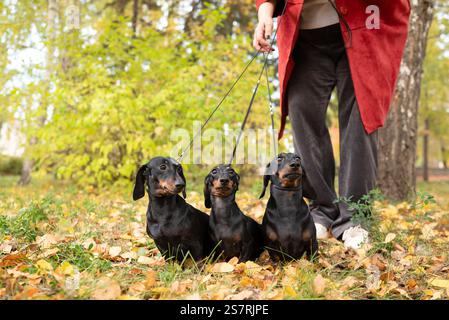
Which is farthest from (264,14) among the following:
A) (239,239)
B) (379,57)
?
(239,239)

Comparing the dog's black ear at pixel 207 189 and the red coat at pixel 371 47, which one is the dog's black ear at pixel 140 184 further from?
the red coat at pixel 371 47

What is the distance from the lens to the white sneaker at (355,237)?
123 inches

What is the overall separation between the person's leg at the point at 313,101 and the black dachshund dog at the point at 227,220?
34.6 inches

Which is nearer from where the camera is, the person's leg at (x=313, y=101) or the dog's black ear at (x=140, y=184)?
the dog's black ear at (x=140, y=184)

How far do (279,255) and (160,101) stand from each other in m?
4.77

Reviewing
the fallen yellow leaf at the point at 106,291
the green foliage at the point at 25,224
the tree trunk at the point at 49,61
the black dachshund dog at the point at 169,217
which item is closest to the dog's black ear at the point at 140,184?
the black dachshund dog at the point at 169,217

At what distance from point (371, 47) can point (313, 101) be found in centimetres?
60

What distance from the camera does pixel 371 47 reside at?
3258 mm

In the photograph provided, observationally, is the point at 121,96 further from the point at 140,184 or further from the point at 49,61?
the point at 140,184

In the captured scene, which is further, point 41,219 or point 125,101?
point 125,101

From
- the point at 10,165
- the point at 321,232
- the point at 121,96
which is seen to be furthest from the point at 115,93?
the point at 10,165

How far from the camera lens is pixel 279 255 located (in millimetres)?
2814
